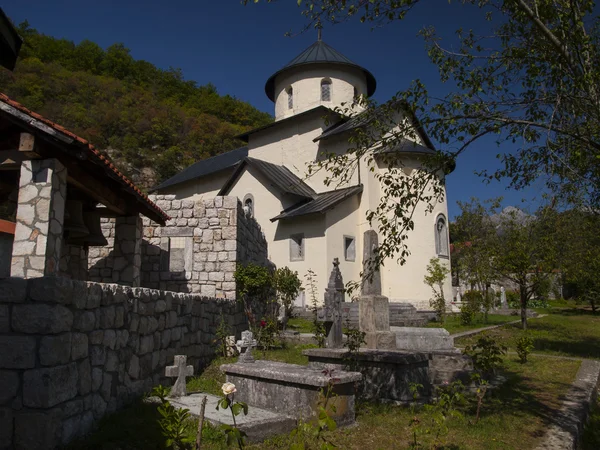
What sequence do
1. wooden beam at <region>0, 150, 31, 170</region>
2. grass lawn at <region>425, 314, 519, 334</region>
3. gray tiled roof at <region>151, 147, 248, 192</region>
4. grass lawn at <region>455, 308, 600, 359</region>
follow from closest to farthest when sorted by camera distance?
wooden beam at <region>0, 150, 31, 170</region>
grass lawn at <region>455, 308, 600, 359</region>
grass lawn at <region>425, 314, 519, 334</region>
gray tiled roof at <region>151, 147, 248, 192</region>

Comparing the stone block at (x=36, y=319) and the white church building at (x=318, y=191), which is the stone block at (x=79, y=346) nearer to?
the stone block at (x=36, y=319)

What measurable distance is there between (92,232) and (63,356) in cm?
501

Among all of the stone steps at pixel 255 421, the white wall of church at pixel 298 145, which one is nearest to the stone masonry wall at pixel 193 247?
the stone steps at pixel 255 421

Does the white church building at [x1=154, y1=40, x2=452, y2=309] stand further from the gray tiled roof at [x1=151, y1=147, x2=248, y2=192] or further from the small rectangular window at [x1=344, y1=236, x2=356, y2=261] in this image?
the gray tiled roof at [x1=151, y1=147, x2=248, y2=192]

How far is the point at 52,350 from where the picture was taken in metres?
3.16

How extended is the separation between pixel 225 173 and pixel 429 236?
1160 centimetres

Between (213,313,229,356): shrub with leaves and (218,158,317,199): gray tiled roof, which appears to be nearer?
(213,313,229,356): shrub with leaves

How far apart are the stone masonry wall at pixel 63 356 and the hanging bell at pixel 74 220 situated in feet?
9.83

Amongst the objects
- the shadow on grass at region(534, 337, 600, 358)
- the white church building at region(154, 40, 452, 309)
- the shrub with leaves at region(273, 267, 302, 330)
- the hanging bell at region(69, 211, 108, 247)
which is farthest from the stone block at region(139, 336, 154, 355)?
the white church building at region(154, 40, 452, 309)

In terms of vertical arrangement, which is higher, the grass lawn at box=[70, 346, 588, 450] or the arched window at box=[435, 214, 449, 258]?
the arched window at box=[435, 214, 449, 258]

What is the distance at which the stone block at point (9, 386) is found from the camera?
3.13 metres

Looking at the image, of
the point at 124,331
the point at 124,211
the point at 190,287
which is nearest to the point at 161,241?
the point at 190,287

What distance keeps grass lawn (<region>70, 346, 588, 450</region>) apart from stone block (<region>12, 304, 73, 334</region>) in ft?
2.79

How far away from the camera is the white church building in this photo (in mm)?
17297
